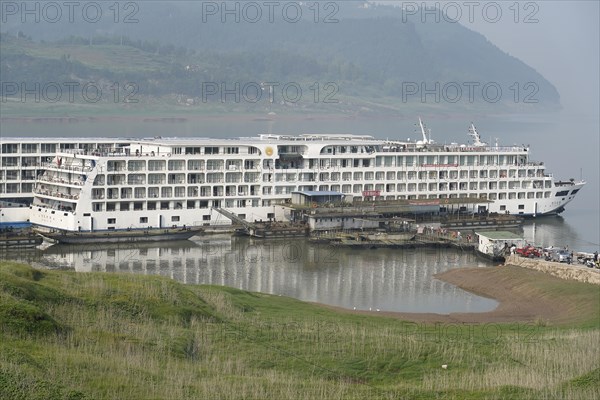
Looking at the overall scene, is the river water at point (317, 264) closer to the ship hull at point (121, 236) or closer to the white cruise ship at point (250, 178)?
the ship hull at point (121, 236)

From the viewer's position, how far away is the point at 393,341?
28422 millimetres

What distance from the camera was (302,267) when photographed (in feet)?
153

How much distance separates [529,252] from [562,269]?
4.38m

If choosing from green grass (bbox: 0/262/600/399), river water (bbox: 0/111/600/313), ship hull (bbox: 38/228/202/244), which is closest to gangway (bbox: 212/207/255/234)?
river water (bbox: 0/111/600/313)

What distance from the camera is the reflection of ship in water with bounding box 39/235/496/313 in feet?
135

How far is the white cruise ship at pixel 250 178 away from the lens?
51.5 metres

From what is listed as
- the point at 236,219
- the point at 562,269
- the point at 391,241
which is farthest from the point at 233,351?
the point at 236,219

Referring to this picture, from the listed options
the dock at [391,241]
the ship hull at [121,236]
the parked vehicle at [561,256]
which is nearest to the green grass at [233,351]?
the parked vehicle at [561,256]

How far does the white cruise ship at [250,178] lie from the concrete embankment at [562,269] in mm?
14144

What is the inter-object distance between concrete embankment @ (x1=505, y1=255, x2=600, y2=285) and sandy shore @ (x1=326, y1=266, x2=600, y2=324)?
1.30 feet

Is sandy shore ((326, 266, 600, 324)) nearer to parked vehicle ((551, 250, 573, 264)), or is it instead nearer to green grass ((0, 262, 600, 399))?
parked vehicle ((551, 250, 573, 264))

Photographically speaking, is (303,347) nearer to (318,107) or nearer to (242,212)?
(242,212)

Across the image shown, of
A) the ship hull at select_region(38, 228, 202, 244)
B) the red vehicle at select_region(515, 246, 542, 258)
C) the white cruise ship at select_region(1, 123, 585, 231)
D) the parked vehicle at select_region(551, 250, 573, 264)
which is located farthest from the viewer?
the white cruise ship at select_region(1, 123, 585, 231)

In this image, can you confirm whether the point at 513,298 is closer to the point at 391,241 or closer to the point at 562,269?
the point at 562,269
